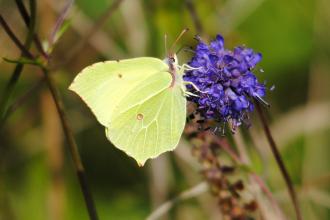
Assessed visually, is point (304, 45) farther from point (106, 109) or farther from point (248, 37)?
point (106, 109)

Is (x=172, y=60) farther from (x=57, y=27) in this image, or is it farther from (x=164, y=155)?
(x=164, y=155)

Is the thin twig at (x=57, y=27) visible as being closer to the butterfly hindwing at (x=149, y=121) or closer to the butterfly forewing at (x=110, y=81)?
the butterfly forewing at (x=110, y=81)

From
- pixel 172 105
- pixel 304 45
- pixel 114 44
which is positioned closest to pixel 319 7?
pixel 304 45

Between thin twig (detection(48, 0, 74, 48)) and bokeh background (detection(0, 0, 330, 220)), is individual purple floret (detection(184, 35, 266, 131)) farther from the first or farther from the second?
bokeh background (detection(0, 0, 330, 220))

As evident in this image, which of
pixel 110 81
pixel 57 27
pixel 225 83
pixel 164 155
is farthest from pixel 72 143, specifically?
pixel 164 155

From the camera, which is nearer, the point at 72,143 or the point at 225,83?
the point at 225,83

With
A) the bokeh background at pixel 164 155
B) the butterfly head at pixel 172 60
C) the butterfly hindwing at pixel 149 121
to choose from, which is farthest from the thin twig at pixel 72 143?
the bokeh background at pixel 164 155

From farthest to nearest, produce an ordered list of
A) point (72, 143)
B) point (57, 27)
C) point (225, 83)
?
point (57, 27) → point (72, 143) → point (225, 83)
